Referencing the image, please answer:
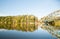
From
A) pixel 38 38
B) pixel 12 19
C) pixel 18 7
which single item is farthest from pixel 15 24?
pixel 38 38

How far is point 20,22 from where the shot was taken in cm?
386

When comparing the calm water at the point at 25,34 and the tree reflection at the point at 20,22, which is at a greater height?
the tree reflection at the point at 20,22

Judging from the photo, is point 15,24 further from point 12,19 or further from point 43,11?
point 43,11

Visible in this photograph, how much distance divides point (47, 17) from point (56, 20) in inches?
9.3

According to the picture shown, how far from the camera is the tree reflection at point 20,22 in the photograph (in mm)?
3795

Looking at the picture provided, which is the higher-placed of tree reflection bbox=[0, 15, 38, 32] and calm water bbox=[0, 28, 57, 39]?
tree reflection bbox=[0, 15, 38, 32]

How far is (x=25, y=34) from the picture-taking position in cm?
379

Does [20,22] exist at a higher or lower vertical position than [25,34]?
higher

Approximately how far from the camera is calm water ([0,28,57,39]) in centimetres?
373

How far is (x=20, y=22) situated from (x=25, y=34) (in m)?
0.33

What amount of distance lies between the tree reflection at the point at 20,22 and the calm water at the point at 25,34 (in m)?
0.09

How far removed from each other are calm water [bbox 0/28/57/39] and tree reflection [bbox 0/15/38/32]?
90 millimetres

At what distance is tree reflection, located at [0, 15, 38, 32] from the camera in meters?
3.79

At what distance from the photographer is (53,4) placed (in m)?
3.78
